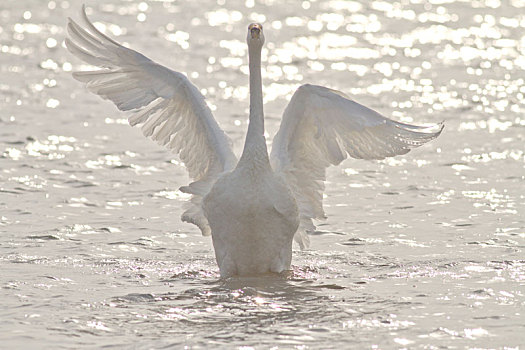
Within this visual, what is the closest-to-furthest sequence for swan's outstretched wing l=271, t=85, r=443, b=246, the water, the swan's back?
1. the water
2. the swan's back
3. swan's outstretched wing l=271, t=85, r=443, b=246

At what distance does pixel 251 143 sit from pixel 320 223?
2670 mm

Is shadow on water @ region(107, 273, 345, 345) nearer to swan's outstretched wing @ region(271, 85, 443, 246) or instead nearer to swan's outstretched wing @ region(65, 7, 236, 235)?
swan's outstretched wing @ region(271, 85, 443, 246)

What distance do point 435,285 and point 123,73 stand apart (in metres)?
3.74

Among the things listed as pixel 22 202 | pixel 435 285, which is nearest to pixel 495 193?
pixel 435 285

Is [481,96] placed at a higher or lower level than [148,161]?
higher

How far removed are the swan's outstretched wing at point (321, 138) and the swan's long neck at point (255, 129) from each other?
0.28m

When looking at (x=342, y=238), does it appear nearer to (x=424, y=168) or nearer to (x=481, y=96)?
(x=424, y=168)

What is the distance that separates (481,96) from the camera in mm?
19438

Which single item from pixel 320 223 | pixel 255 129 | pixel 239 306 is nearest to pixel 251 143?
pixel 255 129

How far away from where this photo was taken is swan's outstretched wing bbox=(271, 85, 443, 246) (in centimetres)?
1151

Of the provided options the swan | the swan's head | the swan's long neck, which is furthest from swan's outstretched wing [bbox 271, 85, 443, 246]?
the swan's head

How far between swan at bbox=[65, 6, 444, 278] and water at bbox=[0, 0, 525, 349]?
0.52 metres

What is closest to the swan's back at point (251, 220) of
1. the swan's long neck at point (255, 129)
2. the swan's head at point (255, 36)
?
the swan's long neck at point (255, 129)

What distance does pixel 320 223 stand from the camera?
13.9 meters
